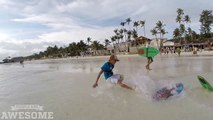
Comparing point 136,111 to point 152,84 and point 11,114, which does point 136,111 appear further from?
point 11,114

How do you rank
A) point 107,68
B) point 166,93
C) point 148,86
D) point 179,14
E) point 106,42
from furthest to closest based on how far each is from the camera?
point 106,42 → point 179,14 → point 107,68 → point 148,86 → point 166,93

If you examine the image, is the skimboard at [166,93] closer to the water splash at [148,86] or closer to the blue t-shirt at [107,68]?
the water splash at [148,86]

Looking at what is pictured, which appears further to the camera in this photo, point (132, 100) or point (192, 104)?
point (132, 100)

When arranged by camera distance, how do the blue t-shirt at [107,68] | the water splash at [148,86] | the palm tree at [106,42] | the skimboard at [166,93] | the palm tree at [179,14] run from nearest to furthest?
1. the skimboard at [166,93]
2. the water splash at [148,86]
3. the blue t-shirt at [107,68]
4. the palm tree at [179,14]
5. the palm tree at [106,42]

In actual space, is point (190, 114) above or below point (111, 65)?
below

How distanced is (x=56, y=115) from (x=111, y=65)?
270cm

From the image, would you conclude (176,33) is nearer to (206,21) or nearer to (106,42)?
(206,21)

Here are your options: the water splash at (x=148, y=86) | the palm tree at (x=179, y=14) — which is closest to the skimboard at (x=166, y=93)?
the water splash at (x=148, y=86)

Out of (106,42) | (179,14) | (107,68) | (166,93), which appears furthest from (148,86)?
(106,42)

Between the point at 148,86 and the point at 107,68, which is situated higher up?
the point at 107,68

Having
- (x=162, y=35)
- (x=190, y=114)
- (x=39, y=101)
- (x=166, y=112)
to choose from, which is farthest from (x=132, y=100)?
(x=162, y=35)

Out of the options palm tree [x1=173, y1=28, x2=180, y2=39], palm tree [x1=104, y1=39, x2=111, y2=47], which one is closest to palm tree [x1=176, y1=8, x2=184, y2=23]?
palm tree [x1=173, y1=28, x2=180, y2=39]

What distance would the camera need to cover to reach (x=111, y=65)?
7738 mm

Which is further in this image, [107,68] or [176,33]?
[176,33]
